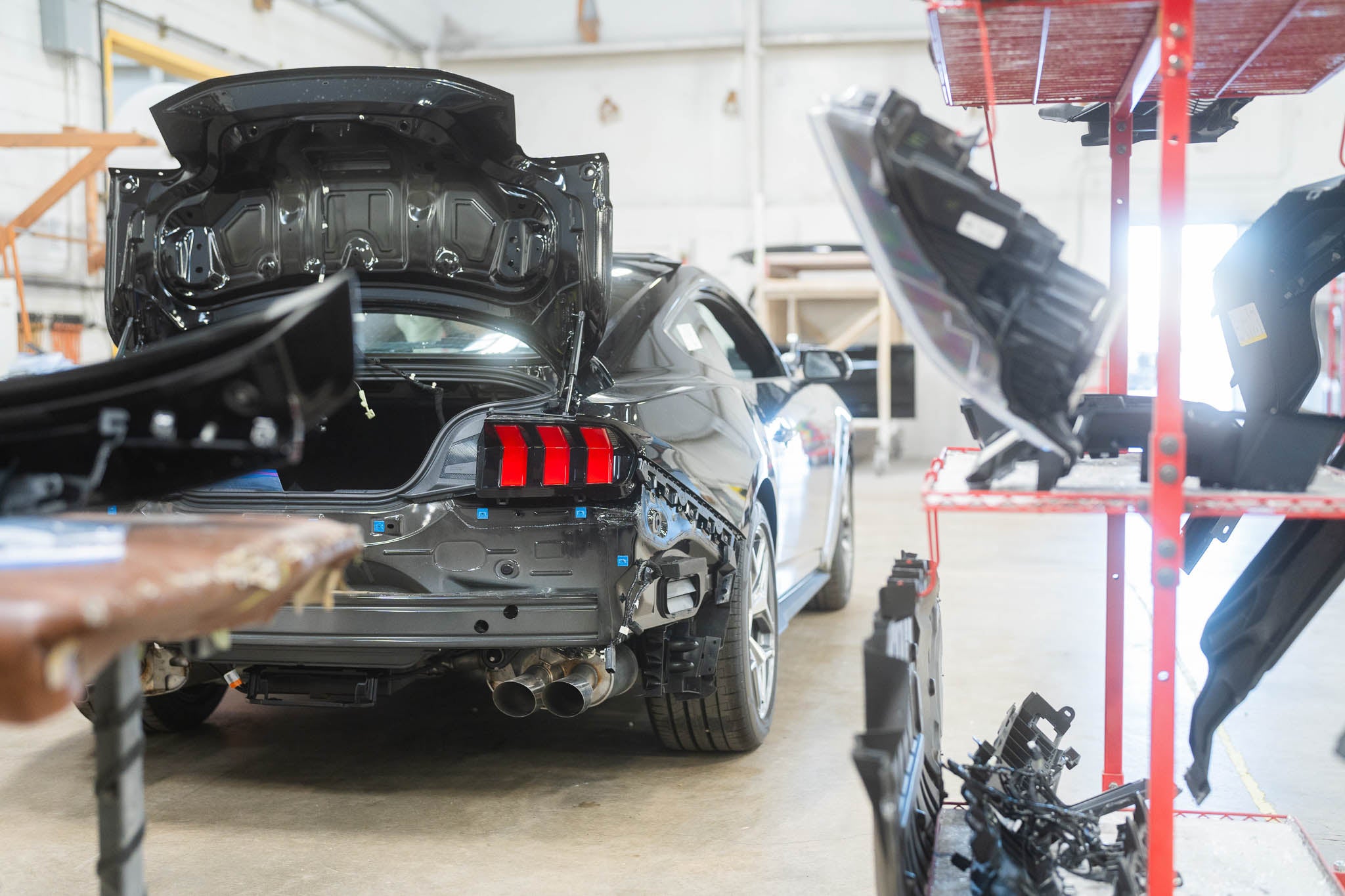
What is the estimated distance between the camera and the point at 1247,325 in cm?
217

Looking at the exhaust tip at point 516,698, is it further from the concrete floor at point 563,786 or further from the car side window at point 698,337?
the car side window at point 698,337

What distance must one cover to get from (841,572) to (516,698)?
2642mm

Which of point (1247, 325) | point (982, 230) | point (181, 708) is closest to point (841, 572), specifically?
point (181, 708)

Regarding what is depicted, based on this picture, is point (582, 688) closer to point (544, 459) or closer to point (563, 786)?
point (563, 786)

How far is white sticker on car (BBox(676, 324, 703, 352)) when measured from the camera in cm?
361

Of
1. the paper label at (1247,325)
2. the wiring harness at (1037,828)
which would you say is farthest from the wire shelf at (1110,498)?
the wiring harness at (1037,828)

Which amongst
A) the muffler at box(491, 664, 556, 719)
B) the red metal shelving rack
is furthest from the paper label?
the muffler at box(491, 664, 556, 719)

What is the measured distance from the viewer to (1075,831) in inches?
85.8

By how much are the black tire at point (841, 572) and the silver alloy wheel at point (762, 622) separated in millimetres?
1552

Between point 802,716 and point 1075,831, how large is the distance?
5.52 ft

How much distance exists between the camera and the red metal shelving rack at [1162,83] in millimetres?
1726

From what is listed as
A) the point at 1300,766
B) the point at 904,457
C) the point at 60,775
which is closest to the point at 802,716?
the point at 1300,766

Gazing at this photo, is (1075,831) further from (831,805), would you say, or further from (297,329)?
(297,329)

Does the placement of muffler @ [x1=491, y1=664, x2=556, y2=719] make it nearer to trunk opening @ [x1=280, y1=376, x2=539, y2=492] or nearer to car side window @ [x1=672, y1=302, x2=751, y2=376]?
trunk opening @ [x1=280, y1=376, x2=539, y2=492]
